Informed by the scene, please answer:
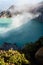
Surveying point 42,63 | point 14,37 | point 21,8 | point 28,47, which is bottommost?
point 42,63

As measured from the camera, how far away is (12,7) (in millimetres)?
48281

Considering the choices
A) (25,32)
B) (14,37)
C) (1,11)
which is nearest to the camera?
(14,37)

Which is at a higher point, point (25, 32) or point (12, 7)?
point (12, 7)

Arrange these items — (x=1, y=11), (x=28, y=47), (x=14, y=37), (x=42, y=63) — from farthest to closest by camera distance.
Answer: (x=1, y=11)
(x=14, y=37)
(x=28, y=47)
(x=42, y=63)

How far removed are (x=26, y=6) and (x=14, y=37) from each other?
28924 millimetres

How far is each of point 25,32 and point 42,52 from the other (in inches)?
474

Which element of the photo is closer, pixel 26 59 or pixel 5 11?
A: pixel 26 59

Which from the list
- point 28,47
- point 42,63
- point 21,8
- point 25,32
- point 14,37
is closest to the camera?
point 42,63

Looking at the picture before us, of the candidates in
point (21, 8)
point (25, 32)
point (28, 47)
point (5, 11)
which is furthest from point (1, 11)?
point (28, 47)

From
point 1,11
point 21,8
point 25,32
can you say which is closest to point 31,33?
point 25,32

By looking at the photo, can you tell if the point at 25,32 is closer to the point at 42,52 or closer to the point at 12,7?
the point at 42,52

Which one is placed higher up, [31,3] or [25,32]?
[31,3]

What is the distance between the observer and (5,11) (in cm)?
4744

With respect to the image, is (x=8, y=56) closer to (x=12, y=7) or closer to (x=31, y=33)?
(x=31, y=33)
